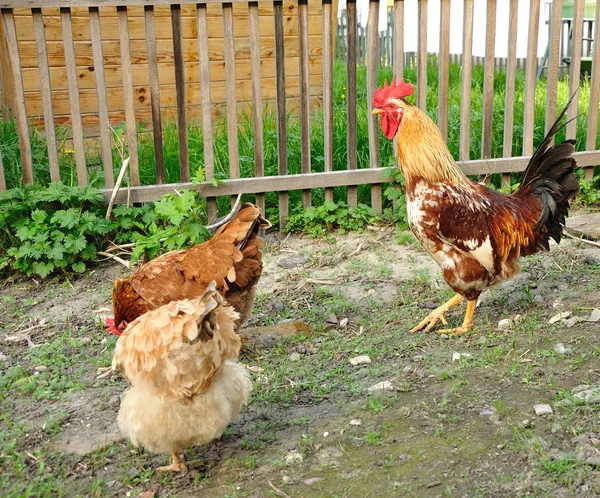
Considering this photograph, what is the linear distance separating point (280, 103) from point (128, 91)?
1.32 metres

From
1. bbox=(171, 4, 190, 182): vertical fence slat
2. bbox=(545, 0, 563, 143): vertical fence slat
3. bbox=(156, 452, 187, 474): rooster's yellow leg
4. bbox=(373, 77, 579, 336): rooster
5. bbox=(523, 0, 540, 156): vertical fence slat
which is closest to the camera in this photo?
bbox=(156, 452, 187, 474): rooster's yellow leg

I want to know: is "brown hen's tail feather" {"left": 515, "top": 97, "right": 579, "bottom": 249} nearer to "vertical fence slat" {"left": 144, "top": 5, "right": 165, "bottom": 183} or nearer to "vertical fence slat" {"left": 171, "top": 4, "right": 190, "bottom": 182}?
"vertical fence slat" {"left": 171, "top": 4, "right": 190, "bottom": 182}

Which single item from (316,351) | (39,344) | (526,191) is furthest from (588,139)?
(39,344)

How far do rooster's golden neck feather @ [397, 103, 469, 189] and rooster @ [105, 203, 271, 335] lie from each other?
1161 mm

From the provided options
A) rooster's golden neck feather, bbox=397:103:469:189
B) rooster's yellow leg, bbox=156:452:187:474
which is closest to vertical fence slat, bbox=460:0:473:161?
rooster's golden neck feather, bbox=397:103:469:189

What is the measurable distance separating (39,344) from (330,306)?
6.76 feet

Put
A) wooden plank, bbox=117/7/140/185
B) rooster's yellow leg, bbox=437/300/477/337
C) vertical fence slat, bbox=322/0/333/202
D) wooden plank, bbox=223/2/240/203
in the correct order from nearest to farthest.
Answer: rooster's yellow leg, bbox=437/300/477/337 → wooden plank, bbox=117/7/140/185 → wooden plank, bbox=223/2/240/203 → vertical fence slat, bbox=322/0/333/202

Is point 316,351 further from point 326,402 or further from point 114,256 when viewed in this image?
point 114,256

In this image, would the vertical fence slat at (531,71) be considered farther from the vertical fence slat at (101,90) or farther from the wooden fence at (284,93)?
the vertical fence slat at (101,90)

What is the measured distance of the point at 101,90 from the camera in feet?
19.6

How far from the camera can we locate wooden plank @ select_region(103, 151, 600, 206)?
6.26 m

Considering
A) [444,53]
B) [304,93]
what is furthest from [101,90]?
[444,53]

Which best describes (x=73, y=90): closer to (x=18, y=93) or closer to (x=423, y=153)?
(x=18, y=93)

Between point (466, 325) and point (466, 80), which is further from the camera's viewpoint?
point (466, 80)
